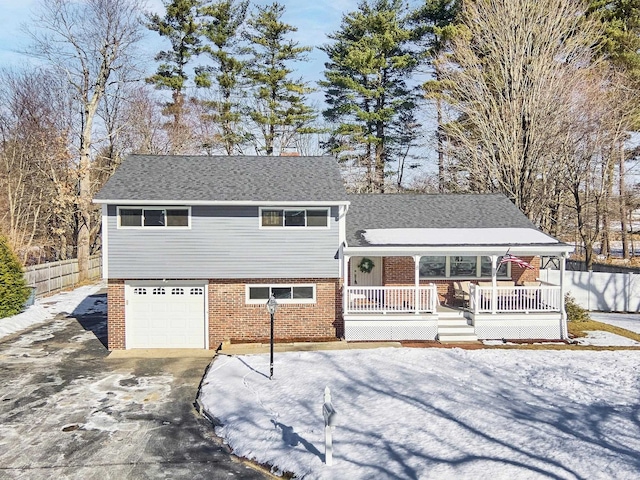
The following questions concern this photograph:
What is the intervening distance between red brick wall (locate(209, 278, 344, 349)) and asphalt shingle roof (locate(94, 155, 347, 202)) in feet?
8.79

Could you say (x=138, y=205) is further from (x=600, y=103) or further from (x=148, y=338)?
(x=600, y=103)

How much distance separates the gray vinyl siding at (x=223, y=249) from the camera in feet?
46.7

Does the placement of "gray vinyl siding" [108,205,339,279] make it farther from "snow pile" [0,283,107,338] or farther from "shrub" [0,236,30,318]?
"shrub" [0,236,30,318]

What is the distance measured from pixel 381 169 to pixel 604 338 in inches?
882

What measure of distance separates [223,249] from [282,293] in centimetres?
230

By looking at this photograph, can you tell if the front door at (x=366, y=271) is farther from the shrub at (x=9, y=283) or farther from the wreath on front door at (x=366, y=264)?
the shrub at (x=9, y=283)

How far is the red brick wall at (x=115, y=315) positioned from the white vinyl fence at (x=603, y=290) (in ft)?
56.0

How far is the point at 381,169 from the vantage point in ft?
115

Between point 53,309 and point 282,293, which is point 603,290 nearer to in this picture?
point 282,293

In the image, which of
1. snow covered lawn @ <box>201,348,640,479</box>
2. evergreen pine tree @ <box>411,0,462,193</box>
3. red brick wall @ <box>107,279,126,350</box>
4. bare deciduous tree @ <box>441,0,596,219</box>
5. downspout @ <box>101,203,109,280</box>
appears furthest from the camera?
evergreen pine tree @ <box>411,0,462,193</box>

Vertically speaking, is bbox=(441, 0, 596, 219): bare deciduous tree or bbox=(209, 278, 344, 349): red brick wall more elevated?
bbox=(441, 0, 596, 219): bare deciduous tree

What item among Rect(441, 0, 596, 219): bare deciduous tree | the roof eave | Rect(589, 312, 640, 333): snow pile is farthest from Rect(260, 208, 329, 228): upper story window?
Rect(441, 0, 596, 219): bare deciduous tree

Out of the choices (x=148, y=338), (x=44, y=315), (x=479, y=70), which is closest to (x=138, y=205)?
(x=148, y=338)

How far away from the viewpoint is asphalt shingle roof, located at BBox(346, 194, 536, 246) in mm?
16672
